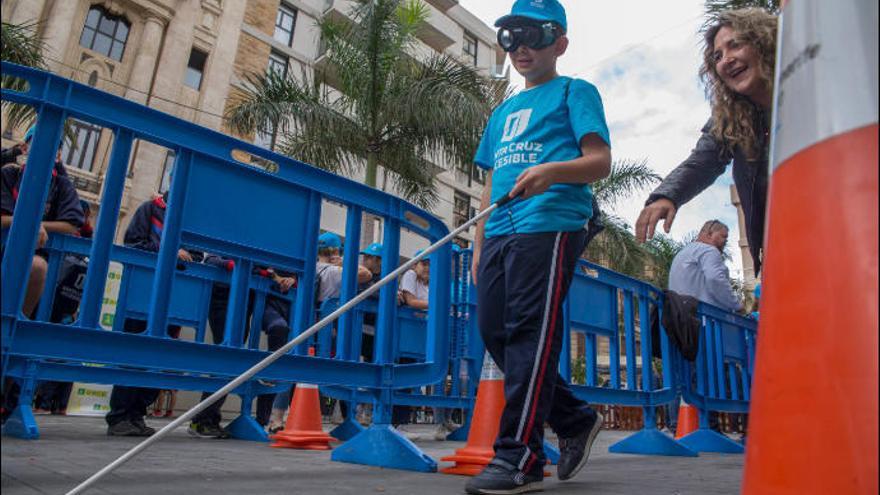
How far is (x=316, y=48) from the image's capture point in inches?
904

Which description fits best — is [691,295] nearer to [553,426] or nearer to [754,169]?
[553,426]

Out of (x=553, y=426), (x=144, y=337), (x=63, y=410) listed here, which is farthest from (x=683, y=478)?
(x=63, y=410)

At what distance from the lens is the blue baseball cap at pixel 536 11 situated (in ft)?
8.61

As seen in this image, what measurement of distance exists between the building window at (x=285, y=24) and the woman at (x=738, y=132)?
21296mm

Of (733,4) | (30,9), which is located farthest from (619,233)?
(30,9)

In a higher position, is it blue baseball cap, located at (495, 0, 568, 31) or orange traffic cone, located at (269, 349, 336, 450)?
blue baseball cap, located at (495, 0, 568, 31)

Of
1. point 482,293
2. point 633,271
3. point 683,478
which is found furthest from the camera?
point 633,271

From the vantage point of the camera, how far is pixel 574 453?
270 cm

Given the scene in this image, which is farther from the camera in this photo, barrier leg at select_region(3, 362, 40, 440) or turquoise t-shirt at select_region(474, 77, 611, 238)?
barrier leg at select_region(3, 362, 40, 440)

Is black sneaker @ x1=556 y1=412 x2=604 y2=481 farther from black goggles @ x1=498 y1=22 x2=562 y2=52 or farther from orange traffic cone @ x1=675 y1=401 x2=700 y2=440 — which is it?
orange traffic cone @ x1=675 y1=401 x2=700 y2=440

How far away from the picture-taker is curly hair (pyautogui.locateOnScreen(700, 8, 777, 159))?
2225 mm

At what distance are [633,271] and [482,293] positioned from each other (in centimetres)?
1730

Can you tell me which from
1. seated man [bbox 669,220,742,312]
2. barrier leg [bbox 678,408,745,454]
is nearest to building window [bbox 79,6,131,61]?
seated man [bbox 669,220,742,312]

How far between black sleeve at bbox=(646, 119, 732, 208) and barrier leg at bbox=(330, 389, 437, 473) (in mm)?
1556
